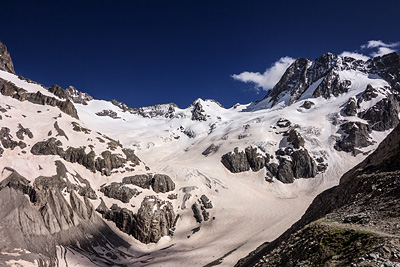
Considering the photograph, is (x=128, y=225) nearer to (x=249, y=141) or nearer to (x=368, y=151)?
(x=249, y=141)

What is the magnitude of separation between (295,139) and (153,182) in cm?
7737

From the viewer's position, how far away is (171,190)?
8388 centimetres

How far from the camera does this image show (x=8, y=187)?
55.3m

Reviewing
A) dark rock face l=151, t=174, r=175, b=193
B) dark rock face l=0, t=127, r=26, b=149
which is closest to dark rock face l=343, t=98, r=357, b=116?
dark rock face l=151, t=174, r=175, b=193

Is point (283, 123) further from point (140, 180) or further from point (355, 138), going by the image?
point (140, 180)

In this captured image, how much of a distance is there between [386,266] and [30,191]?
6687 cm

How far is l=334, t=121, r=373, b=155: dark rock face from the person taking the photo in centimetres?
12544

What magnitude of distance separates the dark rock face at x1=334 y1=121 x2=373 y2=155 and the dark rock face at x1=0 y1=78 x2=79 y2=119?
122 meters

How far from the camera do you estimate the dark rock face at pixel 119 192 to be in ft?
237

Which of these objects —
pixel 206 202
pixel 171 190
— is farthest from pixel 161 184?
pixel 206 202

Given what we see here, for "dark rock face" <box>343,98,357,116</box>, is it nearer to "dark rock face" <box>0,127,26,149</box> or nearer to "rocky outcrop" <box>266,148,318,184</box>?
"rocky outcrop" <box>266,148,318,184</box>

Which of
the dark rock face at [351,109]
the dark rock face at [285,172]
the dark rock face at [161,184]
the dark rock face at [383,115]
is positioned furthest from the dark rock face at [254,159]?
the dark rock face at [383,115]

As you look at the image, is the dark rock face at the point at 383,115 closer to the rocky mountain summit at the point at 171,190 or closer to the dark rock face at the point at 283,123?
the rocky mountain summit at the point at 171,190

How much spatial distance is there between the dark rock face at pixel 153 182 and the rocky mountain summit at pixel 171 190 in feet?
1.11
